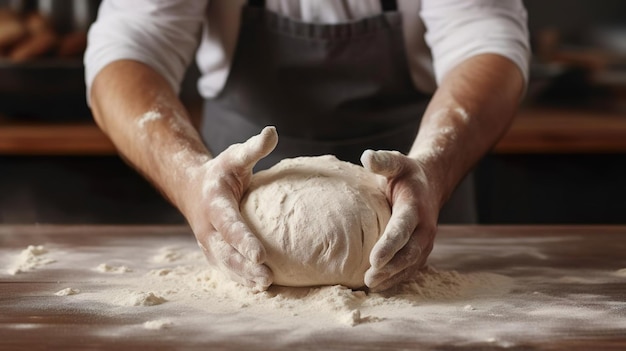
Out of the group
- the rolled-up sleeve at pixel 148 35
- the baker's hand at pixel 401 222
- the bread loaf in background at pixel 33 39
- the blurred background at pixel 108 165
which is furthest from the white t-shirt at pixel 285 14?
the bread loaf in background at pixel 33 39

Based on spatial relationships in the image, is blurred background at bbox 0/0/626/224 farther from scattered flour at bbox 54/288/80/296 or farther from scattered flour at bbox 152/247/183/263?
scattered flour at bbox 54/288/80/296

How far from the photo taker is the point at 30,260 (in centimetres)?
129

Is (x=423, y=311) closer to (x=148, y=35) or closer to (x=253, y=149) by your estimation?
(x=253, y=149)

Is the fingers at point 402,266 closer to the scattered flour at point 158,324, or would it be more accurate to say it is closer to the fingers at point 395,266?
the fingers at point 395,266

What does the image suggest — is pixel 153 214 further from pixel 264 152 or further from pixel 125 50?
pixel 264 152

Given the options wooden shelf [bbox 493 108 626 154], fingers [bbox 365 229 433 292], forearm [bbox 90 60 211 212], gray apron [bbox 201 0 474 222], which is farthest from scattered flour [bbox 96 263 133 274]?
wooden shelf [bbox 493 108 626 154]

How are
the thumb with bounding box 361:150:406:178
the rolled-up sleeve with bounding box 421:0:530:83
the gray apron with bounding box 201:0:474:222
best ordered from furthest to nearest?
the gray apron with bounding box 201:0:474:222 < the rolled-up sleeve with bounding box 421:0:530:83 < the thumb with bounding box 361:150:406:178

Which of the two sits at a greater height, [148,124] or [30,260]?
[148,124]

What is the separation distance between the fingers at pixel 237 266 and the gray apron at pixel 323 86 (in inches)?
24.3

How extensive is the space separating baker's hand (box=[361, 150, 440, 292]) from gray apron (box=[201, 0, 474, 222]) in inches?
22.3

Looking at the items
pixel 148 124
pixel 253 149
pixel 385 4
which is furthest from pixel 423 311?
pixel 385 4

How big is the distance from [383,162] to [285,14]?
727mm

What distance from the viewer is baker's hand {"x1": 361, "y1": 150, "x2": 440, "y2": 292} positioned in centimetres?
103

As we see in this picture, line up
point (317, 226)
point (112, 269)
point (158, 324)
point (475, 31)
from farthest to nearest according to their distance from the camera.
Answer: point (475, 31) → point (112, 269) → point (317, 226) → point (158, 324)
